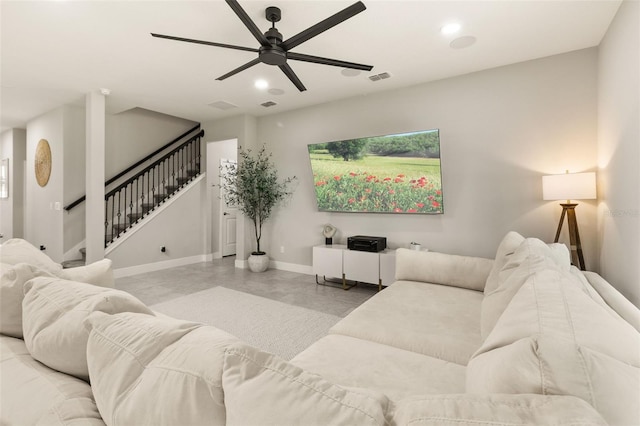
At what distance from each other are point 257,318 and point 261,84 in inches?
116

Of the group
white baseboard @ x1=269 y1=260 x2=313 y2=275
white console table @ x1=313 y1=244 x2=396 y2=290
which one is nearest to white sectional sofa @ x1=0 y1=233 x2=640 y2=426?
white console table @ x1=313 y1=244 x2=396 y2=290

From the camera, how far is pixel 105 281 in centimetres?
192

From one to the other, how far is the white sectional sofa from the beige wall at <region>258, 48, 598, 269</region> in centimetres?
228

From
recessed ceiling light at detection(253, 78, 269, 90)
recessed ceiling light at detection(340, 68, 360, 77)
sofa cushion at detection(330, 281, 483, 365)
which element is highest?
recessed ceiling light at detection(253, 78, 269, 90)

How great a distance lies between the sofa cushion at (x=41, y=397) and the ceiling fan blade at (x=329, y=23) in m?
2.19

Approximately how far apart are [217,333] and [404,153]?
3.65m

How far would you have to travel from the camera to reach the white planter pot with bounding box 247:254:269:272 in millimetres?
5227

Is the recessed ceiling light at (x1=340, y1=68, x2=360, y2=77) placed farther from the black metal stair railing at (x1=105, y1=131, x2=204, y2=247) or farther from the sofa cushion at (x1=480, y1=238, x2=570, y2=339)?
the black metal stair railing at (x1=105, y1=131, x2=204, y2=247)

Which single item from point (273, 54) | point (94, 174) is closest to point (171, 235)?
point (94, 174)

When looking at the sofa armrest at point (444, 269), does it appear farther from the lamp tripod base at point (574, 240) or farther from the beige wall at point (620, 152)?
the lamp tripod base at point (574, 240)

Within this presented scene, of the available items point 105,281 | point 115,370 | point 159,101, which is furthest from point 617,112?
point 159,101

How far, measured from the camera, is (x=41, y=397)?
2.65 ft

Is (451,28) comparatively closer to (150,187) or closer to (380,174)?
(380,174)

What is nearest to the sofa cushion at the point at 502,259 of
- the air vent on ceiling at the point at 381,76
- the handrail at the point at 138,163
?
the air vent on ceiling at the point at 381,76
